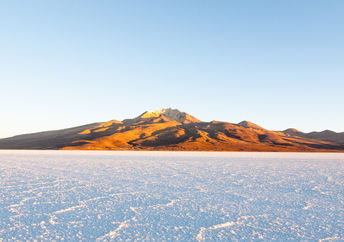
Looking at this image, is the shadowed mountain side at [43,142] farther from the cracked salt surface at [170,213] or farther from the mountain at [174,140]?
the cracked salt surface at [170,213]

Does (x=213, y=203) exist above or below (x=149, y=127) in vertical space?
below

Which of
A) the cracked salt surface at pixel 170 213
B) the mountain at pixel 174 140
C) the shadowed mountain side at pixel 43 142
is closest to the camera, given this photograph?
the cracked salt surface at pixel 170 213

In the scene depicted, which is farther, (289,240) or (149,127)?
(149,127)

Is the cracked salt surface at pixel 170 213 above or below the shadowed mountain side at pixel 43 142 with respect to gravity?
below

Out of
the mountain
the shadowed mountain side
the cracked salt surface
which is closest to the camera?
the cracked salt surface

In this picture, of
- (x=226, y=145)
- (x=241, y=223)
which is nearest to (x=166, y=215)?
(x=241, y=223)

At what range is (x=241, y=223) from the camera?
18.5 ft

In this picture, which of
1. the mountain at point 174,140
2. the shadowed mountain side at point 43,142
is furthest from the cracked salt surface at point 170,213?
the shadowed mountain side at point 43,142

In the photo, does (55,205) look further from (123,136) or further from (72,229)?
(123,136)

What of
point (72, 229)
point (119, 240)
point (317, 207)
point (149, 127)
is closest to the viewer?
point (119, 240)

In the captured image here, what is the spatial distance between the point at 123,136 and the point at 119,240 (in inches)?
4363

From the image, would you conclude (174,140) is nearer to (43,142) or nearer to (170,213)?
(43,142)

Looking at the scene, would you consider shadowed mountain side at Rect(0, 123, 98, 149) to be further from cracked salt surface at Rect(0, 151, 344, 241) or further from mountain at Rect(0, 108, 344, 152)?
cracked salt surface at Rect(0, 151, 344, 241)

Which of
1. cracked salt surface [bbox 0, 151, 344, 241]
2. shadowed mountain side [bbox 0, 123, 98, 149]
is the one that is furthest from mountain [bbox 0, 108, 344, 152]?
cracked salt surface [bbox 0, 151, 344, 241]
